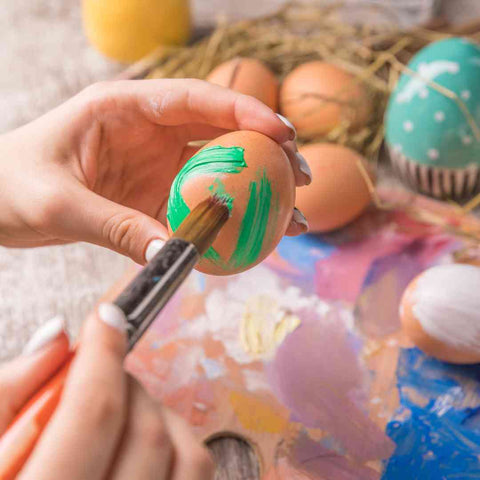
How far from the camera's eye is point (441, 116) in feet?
3.47

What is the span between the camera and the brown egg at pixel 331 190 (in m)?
1.03

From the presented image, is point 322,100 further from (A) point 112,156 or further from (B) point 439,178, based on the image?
(A) point 112,156

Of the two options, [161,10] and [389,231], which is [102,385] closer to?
[389,231]

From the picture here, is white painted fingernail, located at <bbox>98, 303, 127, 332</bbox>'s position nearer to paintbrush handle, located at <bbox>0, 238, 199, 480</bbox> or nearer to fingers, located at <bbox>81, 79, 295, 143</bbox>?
paintbrush handle, located at <bbox>0, 238, 199, 480</bbox>


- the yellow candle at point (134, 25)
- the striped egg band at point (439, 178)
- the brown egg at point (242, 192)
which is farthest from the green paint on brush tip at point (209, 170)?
the yellow candle at point (134, 25)

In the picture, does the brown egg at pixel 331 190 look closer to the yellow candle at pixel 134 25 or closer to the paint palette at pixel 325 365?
the paint palette at pixel 325 365

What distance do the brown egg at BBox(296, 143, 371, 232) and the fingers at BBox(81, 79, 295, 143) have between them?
0.87 ft

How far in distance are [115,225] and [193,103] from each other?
0.69 feet

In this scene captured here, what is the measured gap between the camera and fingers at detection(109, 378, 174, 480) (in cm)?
48

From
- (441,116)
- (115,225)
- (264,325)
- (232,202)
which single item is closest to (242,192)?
(232,202)

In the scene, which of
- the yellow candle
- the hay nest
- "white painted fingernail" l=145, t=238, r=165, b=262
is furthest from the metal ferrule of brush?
the yellow candle

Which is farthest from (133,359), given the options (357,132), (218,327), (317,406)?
(357,132)

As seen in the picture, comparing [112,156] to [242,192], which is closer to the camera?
[242,192]

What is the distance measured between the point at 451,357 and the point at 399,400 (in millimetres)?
98
